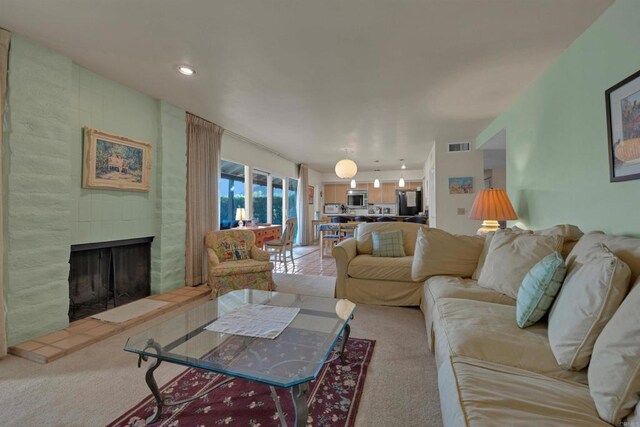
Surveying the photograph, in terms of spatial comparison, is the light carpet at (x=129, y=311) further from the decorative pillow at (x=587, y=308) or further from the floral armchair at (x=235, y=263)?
the decorative pillow at (x=587, y=308)

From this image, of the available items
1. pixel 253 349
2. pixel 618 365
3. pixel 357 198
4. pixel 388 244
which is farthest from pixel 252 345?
pixel 357 198

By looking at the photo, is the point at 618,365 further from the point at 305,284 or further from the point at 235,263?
the point at 305,284

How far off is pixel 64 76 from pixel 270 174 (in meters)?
4.28

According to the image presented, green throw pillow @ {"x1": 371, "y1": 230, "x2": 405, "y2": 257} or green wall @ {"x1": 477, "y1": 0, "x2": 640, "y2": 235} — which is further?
green throw pillow @ {"x1": 371, "y1": 230, "x2": 405, "y2": 257}

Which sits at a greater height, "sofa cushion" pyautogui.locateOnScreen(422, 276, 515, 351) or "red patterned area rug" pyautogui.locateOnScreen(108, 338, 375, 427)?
"sofa cushion" pyautogui.locateOnScreen(422, 276, 515, 351)

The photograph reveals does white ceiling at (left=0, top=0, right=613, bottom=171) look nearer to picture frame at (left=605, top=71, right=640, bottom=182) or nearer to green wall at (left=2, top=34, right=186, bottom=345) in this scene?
green wall at (left=2, top=34, right=186, bottom=345)

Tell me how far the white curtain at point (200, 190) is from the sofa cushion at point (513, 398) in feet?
11.5

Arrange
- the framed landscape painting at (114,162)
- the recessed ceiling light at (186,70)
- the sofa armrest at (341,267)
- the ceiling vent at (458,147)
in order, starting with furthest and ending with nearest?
the ceiling vent at (458,147), the sofa armrest at (341,267), the framed landscape painting at (114,162), the recessed ceiling light at (186,70)

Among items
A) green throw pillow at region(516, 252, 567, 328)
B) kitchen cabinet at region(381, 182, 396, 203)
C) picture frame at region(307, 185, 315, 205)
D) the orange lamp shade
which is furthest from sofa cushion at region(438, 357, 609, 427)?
kitchen cabinet at region(381, 182, 396, 203)

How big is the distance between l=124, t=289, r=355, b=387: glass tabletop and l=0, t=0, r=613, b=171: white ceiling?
2.03 metres

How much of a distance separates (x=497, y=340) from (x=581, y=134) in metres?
1.75

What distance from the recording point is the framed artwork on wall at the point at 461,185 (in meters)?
4.93

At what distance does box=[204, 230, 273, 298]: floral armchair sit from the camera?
3297 mm

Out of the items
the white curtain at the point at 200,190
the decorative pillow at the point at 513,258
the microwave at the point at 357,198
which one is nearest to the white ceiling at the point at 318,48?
the white curtain at the point at 200,190
